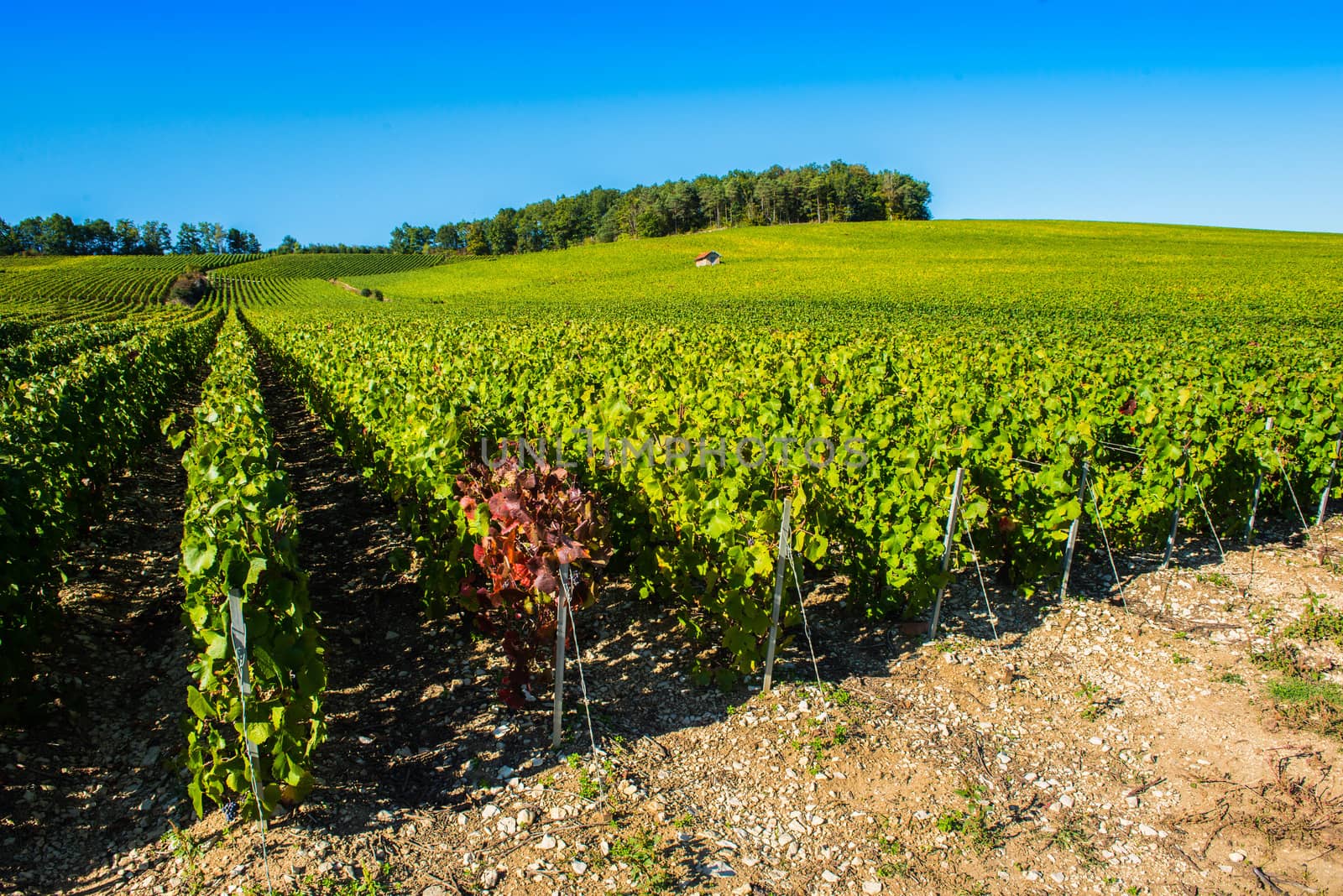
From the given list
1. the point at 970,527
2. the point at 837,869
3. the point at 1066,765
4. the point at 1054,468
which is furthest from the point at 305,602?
the point at 1054,468

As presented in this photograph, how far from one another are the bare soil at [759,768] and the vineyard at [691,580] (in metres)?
0.03

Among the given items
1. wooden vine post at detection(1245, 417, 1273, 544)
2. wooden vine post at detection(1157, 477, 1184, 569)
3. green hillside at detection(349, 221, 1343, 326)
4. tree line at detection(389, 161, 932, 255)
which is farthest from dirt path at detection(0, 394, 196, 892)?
tree line at detection(389, 161, 932, 255)

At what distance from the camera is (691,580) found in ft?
19.4

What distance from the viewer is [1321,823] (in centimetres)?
362

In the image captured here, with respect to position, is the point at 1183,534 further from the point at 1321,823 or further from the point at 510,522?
the point at 510,522

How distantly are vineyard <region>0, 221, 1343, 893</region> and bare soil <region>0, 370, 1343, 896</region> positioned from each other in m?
0.03

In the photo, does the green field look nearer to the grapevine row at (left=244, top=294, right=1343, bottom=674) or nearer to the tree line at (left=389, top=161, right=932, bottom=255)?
the grapevine row at (left=244, top=294, right=1343, bottom=674)

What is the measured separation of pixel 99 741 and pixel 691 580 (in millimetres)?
3855

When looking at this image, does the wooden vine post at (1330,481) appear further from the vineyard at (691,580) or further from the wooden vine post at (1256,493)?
the wooden vine post at (1256,493)

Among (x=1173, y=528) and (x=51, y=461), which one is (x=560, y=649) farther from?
(x=1173, y=528)

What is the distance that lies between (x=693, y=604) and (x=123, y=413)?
9304 millimetres

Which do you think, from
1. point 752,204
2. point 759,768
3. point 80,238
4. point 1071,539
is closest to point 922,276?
point 1071,539

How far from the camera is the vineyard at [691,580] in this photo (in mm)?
3484

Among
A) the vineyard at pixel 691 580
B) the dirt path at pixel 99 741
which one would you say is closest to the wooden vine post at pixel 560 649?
the vineyard at pixel 691 580
